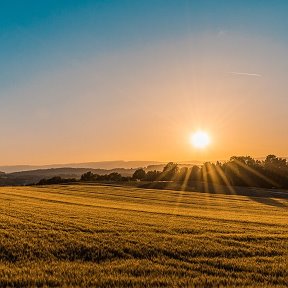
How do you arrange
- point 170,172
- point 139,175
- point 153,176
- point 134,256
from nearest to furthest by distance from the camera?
point 134,256, point 153,176, point 170,172, point 139,175

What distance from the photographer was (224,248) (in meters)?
17.4

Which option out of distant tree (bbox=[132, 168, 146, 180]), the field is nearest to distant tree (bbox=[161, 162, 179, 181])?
distant tree (bbox=[132, 168, 146, 180])

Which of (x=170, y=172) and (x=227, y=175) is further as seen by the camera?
(x=170, y=172)

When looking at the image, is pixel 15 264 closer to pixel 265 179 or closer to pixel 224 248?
pixel 224 248

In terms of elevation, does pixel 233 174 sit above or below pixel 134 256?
above

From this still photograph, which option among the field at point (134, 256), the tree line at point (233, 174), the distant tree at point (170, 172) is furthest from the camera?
the distant tree at point (170, 172)

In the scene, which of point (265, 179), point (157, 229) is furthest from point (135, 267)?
point (265, 179)

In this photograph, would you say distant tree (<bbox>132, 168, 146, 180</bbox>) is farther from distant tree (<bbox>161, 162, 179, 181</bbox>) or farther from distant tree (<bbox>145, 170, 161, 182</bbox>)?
distant tree (<bbox>161, 162, 179, 181</bbox>)

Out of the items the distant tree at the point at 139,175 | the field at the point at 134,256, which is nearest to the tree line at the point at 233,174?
the distant tree at the point at 139,175

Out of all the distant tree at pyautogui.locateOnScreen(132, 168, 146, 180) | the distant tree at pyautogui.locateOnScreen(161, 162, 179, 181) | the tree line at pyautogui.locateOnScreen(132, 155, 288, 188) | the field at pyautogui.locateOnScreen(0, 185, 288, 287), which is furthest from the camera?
the distant tree at pyautogui.locateOnScreen(132, 168, 146, 180)

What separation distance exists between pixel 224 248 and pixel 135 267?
213 inches

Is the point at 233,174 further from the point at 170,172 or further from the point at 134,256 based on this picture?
the point at 134,256

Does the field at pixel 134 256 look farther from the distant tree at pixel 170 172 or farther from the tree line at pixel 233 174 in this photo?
the distant tree at pixel 170 172

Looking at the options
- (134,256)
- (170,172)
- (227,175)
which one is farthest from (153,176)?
(134,256)
